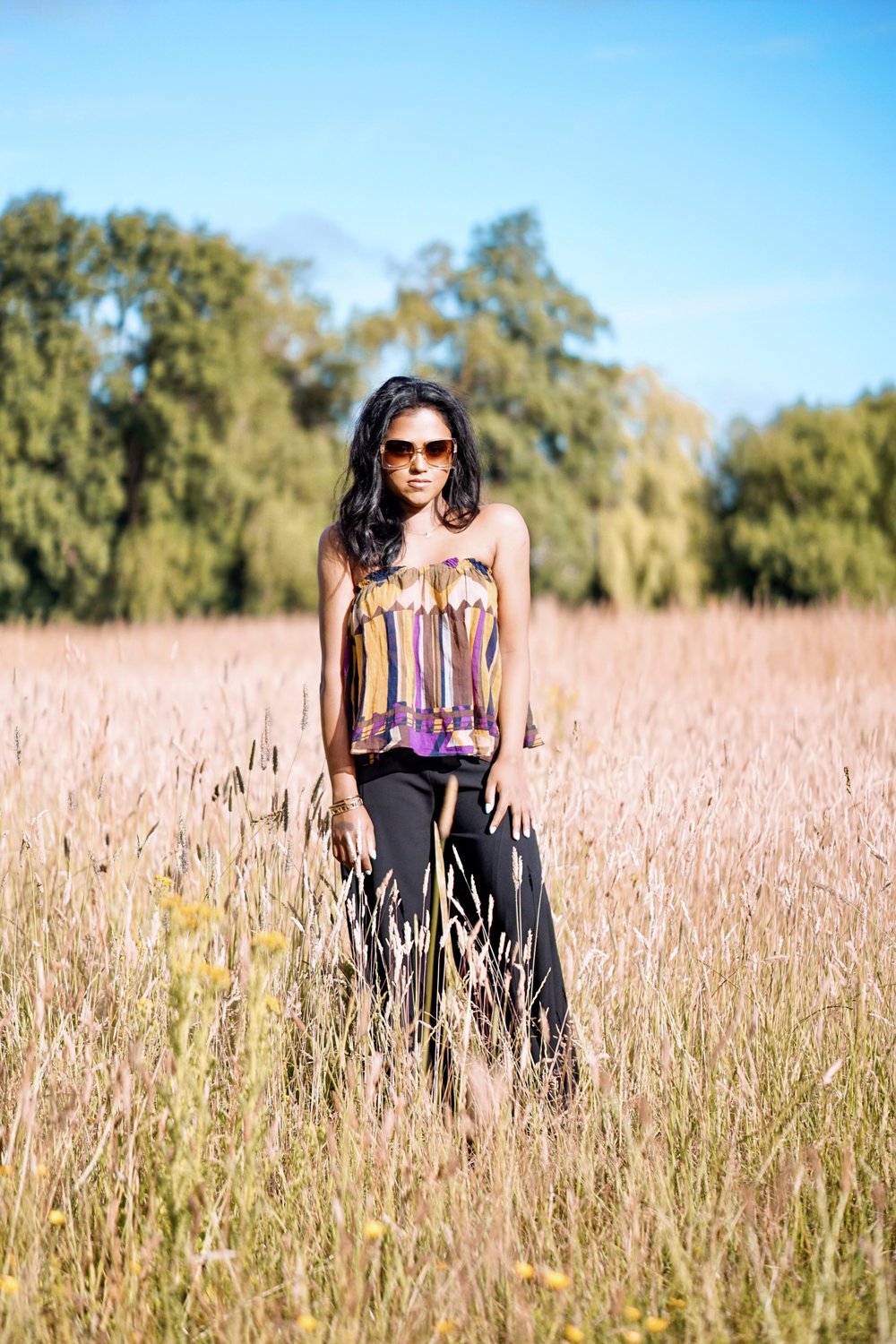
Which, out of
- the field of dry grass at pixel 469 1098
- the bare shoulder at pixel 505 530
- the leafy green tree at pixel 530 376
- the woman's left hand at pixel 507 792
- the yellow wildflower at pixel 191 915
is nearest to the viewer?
the yellow wildflower at pixel 191 915

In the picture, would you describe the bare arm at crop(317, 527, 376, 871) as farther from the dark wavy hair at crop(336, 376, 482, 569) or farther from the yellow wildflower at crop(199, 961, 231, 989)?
the yellow wildflower at crop(199, 961, 231, 989)

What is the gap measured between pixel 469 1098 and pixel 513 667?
92 cm

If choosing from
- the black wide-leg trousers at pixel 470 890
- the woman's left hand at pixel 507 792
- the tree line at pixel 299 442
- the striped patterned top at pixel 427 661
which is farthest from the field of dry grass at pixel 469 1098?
the tree line at pixel 299 442

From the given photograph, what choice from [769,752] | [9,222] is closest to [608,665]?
[769,752]

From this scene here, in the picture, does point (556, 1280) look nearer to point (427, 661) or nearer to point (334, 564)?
point (427, 661)

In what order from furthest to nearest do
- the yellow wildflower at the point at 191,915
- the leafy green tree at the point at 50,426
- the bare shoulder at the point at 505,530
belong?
1. the leafy green tree at the point at 50,426
2. the bare shoulder at the point at 505,530
3. the yellow wildflower at the point at 191,915

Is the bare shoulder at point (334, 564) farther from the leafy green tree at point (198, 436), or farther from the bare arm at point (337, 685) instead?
the leafy green tree at point (198, 436)

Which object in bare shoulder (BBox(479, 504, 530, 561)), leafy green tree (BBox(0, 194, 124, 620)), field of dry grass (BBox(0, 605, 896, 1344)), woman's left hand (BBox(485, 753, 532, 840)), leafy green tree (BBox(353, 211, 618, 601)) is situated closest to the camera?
field of dry grass (BBox(0, 605, 896, 1344))

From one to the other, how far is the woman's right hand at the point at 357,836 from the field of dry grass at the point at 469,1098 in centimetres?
15

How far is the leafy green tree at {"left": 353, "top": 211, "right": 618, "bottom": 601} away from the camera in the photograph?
2392 cm

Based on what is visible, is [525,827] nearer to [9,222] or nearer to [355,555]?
[355,555]

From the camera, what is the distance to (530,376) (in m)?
24.6

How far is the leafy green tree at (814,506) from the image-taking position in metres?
25.0

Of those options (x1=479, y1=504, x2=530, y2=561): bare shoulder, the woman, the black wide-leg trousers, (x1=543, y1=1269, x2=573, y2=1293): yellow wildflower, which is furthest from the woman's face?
(x1=543, y1=1269, x2=573, y2=1293): yellow wildflower
